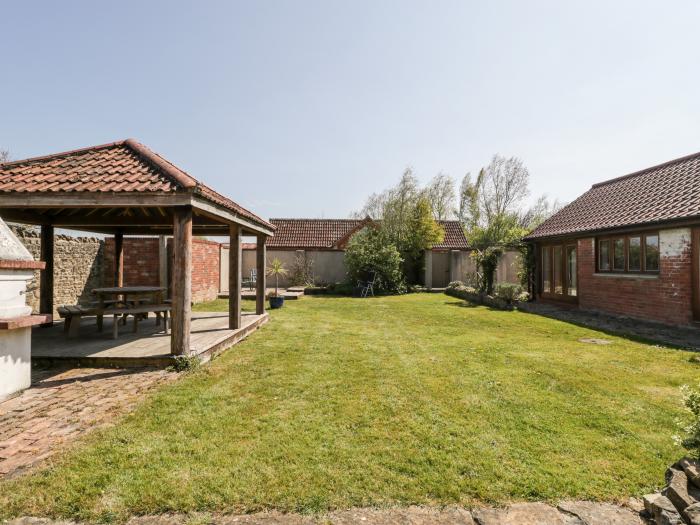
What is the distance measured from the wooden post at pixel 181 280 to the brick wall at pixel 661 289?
11.3 meters

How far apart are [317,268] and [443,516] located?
18996 millimetres

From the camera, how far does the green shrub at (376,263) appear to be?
18.4 meters

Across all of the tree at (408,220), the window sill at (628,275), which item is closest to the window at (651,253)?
the window sill at (628,275)

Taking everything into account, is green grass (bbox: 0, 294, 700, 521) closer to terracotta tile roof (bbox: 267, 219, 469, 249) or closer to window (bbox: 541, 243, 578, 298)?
window (bbox: 541, 243, 578, 298)

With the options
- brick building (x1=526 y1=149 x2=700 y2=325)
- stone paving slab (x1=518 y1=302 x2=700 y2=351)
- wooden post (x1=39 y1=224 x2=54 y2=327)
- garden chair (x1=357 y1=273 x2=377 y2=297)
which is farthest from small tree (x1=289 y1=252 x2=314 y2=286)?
wooden post (x1=39 y1=224 x2=54 y2=327)

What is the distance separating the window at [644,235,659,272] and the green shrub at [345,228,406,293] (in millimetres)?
10337

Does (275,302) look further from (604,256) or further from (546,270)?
(604,256)

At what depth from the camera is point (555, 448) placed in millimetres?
3217

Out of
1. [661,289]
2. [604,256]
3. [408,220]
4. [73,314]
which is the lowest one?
[73,314]

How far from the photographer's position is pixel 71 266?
431 inches

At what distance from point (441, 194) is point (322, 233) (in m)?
15.5

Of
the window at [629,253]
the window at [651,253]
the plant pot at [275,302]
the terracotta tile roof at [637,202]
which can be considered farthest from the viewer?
the plant pot at [275,302]

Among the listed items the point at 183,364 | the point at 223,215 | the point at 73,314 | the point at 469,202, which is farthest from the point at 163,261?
the point at 469,202

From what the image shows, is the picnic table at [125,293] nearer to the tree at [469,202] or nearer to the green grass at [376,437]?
the green grass at [376,437]
